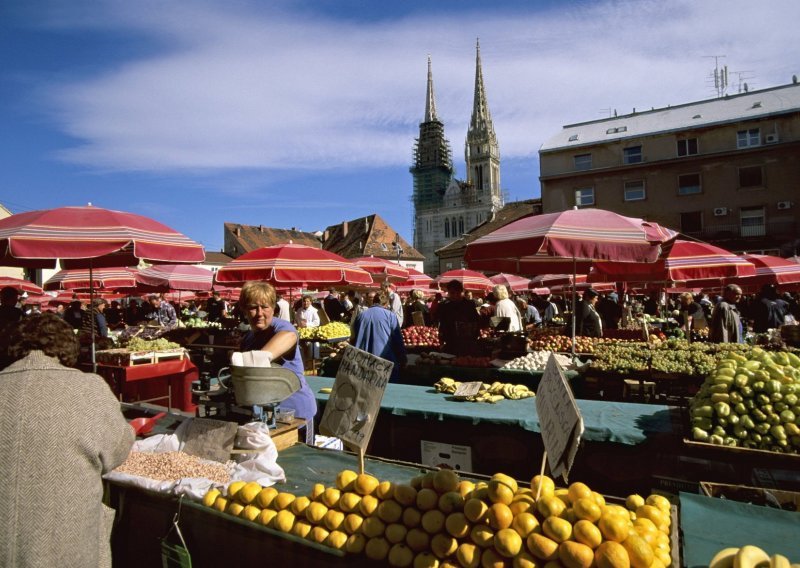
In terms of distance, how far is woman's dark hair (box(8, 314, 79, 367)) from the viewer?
2150 millimetres

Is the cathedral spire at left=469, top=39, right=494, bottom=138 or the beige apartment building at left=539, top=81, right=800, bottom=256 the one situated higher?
the cathedral spire at left=469, top=39, right=494, bottom=138

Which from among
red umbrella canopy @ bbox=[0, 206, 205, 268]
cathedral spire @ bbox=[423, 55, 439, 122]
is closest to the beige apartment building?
red umbrella canopy @ bbox=[0, 206, 205, 268]

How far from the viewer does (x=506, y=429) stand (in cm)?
396

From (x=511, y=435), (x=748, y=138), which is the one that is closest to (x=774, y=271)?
(x=511, y=435)

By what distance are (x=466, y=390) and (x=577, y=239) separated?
1.84m

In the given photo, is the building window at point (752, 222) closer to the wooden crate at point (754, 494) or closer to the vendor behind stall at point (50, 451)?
the wooden crate at point (754, 494)

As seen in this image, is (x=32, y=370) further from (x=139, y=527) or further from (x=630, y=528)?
(x=630, y=528)

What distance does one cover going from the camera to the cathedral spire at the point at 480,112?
106188 millimetres

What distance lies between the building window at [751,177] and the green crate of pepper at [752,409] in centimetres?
3723

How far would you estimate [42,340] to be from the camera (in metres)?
2.16

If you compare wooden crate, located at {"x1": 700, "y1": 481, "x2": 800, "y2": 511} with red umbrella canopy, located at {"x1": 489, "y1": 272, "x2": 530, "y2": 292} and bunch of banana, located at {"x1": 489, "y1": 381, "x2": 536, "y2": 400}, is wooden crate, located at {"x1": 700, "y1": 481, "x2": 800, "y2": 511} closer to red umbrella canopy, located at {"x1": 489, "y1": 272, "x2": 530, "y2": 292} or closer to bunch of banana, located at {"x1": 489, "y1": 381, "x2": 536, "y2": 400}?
bunch of banana, located at {"x1": 489, "y1": 381, "x2": 536, "y2": 400}

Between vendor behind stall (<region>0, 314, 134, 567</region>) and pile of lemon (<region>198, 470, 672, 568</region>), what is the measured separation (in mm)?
655

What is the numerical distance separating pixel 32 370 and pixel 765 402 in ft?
13.5

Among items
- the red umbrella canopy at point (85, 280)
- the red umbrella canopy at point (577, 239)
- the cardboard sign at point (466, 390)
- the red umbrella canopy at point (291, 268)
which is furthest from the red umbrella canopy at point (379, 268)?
the red umbrella canopy at point (85, 280)
